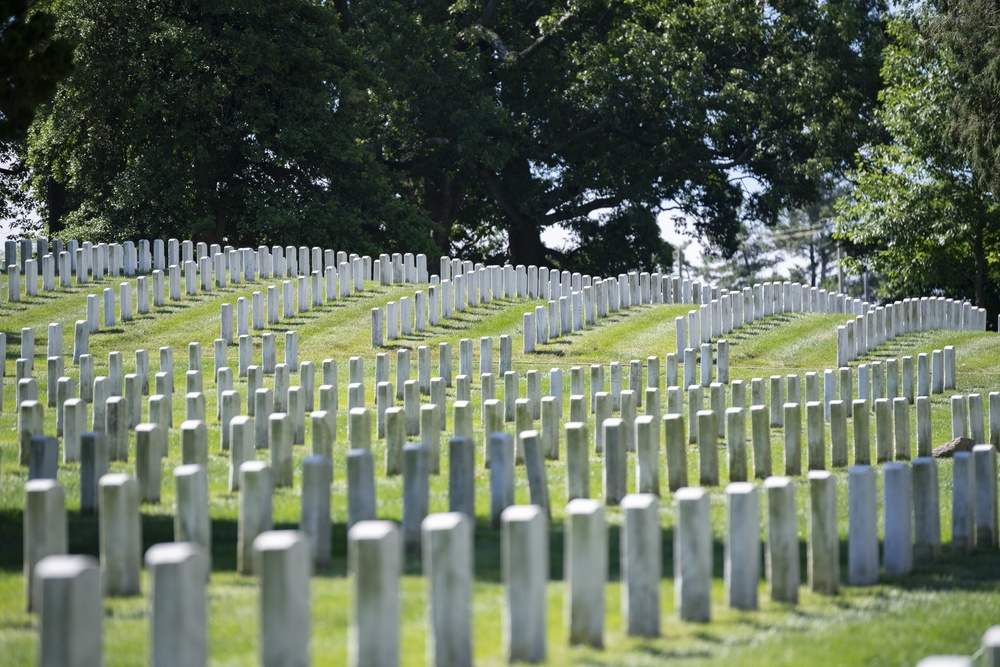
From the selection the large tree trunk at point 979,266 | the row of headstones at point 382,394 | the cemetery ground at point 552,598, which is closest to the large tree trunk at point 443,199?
the large tree trunk at point 979,266

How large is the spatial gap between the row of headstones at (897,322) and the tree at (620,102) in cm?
1098

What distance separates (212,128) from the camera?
110 ft

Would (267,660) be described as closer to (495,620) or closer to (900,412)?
(495,620)

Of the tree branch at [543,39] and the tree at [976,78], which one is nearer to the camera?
the tree at [976,78]

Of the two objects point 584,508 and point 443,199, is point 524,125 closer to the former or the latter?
point 443,199

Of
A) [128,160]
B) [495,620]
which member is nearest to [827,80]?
[128,160]

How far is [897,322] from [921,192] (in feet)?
53.2

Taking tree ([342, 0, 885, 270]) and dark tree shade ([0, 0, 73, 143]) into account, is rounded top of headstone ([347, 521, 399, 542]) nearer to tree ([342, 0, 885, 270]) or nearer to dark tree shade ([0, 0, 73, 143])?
dark tree shade ([0, 0, 73, 143])

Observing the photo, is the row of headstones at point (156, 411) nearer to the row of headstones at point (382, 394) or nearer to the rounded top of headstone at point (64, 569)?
the row of headstones at point (382, 394)

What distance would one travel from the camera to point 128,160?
35.1 meters

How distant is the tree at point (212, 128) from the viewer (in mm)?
32125

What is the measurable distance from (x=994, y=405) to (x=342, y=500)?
21.2 ft

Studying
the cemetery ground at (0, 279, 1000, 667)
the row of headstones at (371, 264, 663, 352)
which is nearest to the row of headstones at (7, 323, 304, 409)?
the cemetery ground at (0, 279, 1000, 667)

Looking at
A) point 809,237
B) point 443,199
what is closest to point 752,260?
point 809,237
